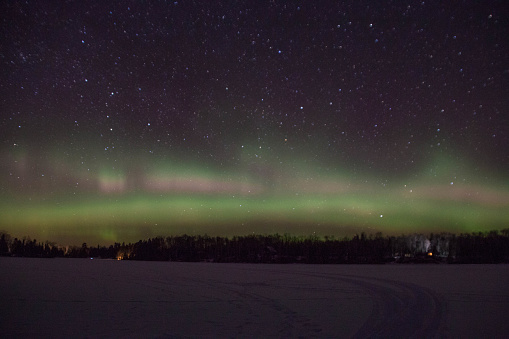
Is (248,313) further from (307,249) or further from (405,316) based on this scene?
(307,249)

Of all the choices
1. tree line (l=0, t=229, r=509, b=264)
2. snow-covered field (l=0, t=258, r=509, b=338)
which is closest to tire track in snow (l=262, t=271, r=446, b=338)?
snow-covered field (l=0, t=258, r=509, b=338)

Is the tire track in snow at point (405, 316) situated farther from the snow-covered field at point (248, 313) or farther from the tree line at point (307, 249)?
the tree line at point (307, 249)

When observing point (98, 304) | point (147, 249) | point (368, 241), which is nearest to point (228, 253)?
point (147, 249)

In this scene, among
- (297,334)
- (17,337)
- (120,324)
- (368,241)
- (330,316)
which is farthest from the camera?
(368,241)

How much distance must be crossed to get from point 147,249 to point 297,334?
102 m

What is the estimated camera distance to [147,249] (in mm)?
101750

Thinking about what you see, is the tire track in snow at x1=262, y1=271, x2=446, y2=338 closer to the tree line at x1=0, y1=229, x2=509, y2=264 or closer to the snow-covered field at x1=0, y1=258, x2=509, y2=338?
the snow-covered field at x1=0, y1=258, x2=509, y2=338

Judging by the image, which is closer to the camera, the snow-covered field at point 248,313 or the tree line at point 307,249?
the snow-covered field at point 248,313

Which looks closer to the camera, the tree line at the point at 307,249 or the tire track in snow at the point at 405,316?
the tire track in snow at the point at 405,316

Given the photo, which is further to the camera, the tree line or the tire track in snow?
the tree line

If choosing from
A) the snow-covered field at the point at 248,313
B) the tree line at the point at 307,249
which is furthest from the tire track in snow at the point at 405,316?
the tree line at the point at 307,249

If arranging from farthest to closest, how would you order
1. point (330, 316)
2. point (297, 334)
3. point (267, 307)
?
point (267, 307) < point (330, 316) < point (297, 334)

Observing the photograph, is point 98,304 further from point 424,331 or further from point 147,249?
point 147,249

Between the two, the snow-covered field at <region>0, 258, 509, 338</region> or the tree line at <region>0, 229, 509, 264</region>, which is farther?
the tree line at <region>0, 229, 509, 264</region>
